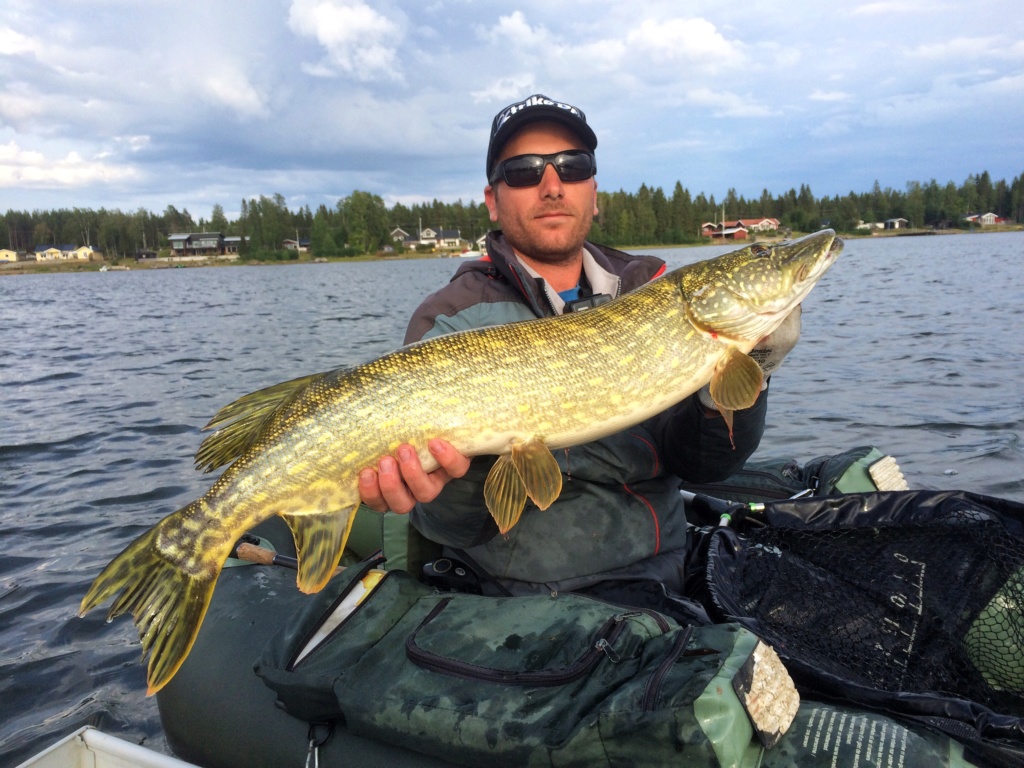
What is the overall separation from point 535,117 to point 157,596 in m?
2.46

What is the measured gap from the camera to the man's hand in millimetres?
2191

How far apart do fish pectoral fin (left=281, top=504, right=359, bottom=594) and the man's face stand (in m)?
1.51

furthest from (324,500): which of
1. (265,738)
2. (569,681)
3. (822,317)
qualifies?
(822,317)

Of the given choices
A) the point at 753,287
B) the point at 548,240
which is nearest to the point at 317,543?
the point at 548,240

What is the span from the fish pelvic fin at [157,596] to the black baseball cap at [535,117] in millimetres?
2201

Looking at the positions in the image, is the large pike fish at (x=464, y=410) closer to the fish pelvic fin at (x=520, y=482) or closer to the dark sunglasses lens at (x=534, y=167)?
the fish pelvic fin at (x=520, y=482)

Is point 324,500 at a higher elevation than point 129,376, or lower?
higher

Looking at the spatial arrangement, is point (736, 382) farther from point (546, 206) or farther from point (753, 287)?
point (546, 206)

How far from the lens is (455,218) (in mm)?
99938

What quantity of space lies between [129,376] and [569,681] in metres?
11.1

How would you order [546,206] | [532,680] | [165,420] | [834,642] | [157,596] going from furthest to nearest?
1. [165,420]
2. [546,206]
3. [834,642]
4. [157,596]
5. [532,680]

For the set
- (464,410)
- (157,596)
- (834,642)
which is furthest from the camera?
(834,642)

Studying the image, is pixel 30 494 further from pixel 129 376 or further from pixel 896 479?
pixel 896 479

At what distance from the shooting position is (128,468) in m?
6.41
